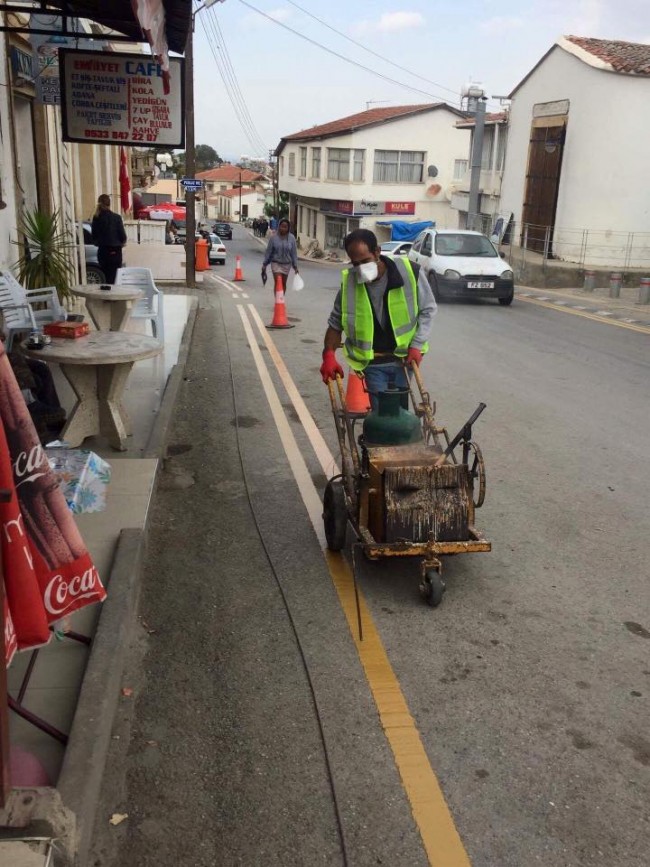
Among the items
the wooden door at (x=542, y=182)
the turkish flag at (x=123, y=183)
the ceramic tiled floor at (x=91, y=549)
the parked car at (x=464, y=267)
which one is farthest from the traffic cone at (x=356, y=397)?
the turkish flag at (x=123, y=183)

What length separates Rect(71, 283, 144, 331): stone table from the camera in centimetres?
987

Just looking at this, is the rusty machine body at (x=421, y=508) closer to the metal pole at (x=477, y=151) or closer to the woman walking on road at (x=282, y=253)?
the woman walking on road at (x=282, y=253)

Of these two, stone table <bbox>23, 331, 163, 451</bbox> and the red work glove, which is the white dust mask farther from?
stone table <bbox>23, 331, 163, 451</bbox>

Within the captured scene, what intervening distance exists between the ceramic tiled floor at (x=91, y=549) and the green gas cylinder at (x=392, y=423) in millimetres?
1593

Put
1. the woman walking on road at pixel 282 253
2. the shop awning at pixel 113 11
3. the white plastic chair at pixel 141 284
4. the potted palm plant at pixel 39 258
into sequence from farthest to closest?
the woman walking on road at pixel 282 253 → the white plastic chair at pixel 141 284 → the potted palm plant at pixel 39 258 → the shop awning at pixel 113 11

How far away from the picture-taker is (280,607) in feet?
14.6

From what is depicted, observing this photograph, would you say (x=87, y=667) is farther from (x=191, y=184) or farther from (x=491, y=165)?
(x=491, y=165)

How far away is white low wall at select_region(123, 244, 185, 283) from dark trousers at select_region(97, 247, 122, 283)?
5.81m

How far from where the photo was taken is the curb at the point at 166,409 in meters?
6.62

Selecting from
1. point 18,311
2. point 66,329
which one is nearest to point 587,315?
point 18,311

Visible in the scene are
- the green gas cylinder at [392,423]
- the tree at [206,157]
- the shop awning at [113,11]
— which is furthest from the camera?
the tree at [206,157]

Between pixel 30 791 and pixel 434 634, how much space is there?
2.23 metres

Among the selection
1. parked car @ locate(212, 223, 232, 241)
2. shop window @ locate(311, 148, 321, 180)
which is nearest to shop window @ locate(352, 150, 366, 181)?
shop window @ locate(311, 148, 321, 180)

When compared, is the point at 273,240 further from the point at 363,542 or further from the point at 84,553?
the point at 84,553
